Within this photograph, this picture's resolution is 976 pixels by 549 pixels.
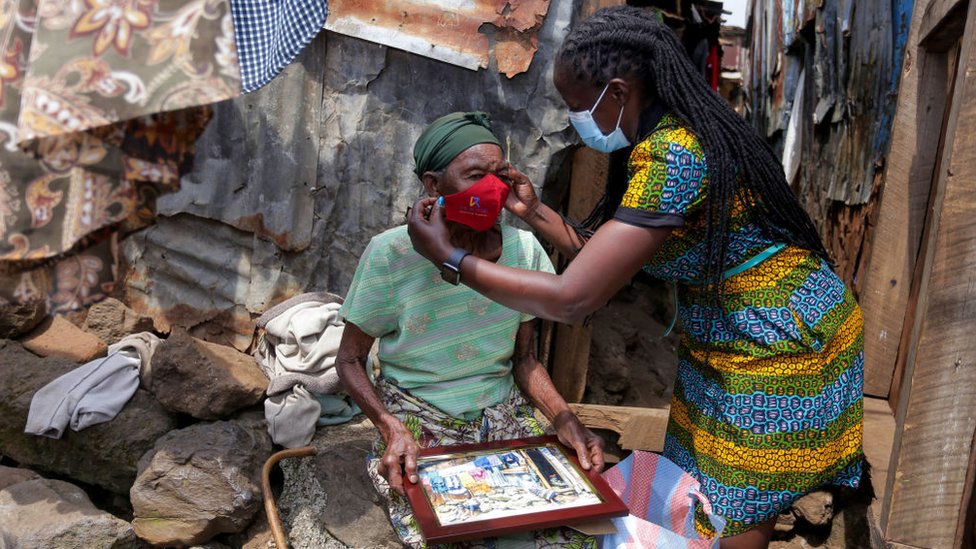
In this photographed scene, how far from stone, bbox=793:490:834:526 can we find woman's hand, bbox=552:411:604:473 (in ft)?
5.43

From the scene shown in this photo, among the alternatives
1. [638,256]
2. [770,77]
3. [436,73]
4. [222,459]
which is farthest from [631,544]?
[770,77]

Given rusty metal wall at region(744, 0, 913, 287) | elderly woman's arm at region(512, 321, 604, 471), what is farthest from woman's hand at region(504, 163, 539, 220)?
rusty metal wall at region(744, 0, 913, 287)

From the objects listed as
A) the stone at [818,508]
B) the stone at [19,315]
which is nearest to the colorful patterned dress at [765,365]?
the stone at [818,508]

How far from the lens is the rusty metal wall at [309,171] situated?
150 inches

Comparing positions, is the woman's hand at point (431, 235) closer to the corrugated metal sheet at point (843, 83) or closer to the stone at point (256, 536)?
the stone at point (256, 536)

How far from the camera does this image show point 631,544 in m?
2.03

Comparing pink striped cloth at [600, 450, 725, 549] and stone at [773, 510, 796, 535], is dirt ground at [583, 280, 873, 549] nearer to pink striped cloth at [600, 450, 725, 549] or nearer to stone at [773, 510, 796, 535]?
stone at [773, 510, 796, 535]

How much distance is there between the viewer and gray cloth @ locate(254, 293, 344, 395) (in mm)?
3623

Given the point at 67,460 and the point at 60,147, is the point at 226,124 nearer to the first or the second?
the point at 60,147

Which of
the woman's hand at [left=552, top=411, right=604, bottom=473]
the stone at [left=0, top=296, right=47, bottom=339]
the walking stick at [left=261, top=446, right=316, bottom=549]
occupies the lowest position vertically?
the walking stick at [left=261, top=446, right=316, bottom=549]

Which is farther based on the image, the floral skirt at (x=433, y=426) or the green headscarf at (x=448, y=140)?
the green headscarf at (x=448, y=140)

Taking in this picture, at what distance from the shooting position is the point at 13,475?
3381mm

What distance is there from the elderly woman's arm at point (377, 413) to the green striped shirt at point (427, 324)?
7 centimetres

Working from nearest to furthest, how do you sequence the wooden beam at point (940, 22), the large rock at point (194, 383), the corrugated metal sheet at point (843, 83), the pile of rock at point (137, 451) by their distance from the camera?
the wooden beam at point (940, 22)
the pile of rock at point (137, 451)
the large rock at point (194, 383)
the corrugated metal sheet at point (843, 83)
